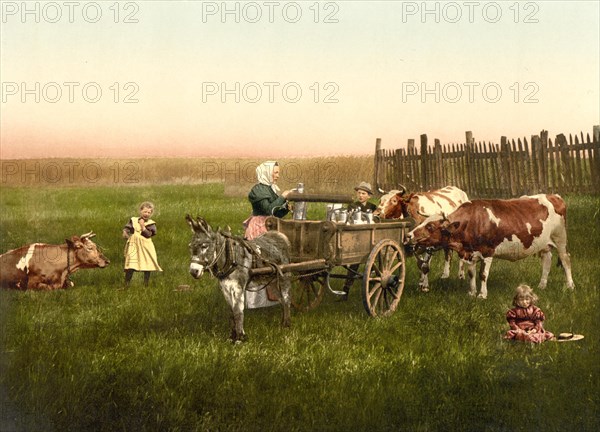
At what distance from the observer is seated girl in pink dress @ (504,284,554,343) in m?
6.73

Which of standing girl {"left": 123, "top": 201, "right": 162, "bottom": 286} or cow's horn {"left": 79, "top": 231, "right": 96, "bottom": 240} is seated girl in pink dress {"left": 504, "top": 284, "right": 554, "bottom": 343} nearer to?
standing girl {"left": 123, "top": 201, "right": 162, "bottom": 286}

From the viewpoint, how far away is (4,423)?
5.11m

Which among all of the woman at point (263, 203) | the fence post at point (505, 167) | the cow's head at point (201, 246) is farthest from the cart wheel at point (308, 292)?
the fence post at point (505, 167)

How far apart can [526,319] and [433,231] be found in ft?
6.43

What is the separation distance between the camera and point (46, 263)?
8.67 meters

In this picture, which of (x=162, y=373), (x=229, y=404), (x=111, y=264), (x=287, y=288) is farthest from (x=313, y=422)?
(x=111, y=264)

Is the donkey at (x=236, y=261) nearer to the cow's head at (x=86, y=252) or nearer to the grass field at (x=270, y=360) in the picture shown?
the grass field at (x=270, y=360)

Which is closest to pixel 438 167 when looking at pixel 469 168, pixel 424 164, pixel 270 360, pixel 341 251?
pixel 424 164

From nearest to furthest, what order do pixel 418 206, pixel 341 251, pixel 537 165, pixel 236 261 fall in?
1. pixel 236 261
2. pixel 341 251
3. pixel 418 206
4. pixel 537 165

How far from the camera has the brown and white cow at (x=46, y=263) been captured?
28.1 ft

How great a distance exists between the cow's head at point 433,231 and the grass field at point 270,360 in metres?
0.78

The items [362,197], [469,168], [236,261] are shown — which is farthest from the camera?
[469,168]

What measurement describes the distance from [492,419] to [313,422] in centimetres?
149

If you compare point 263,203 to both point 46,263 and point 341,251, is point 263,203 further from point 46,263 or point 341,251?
point 46,263
